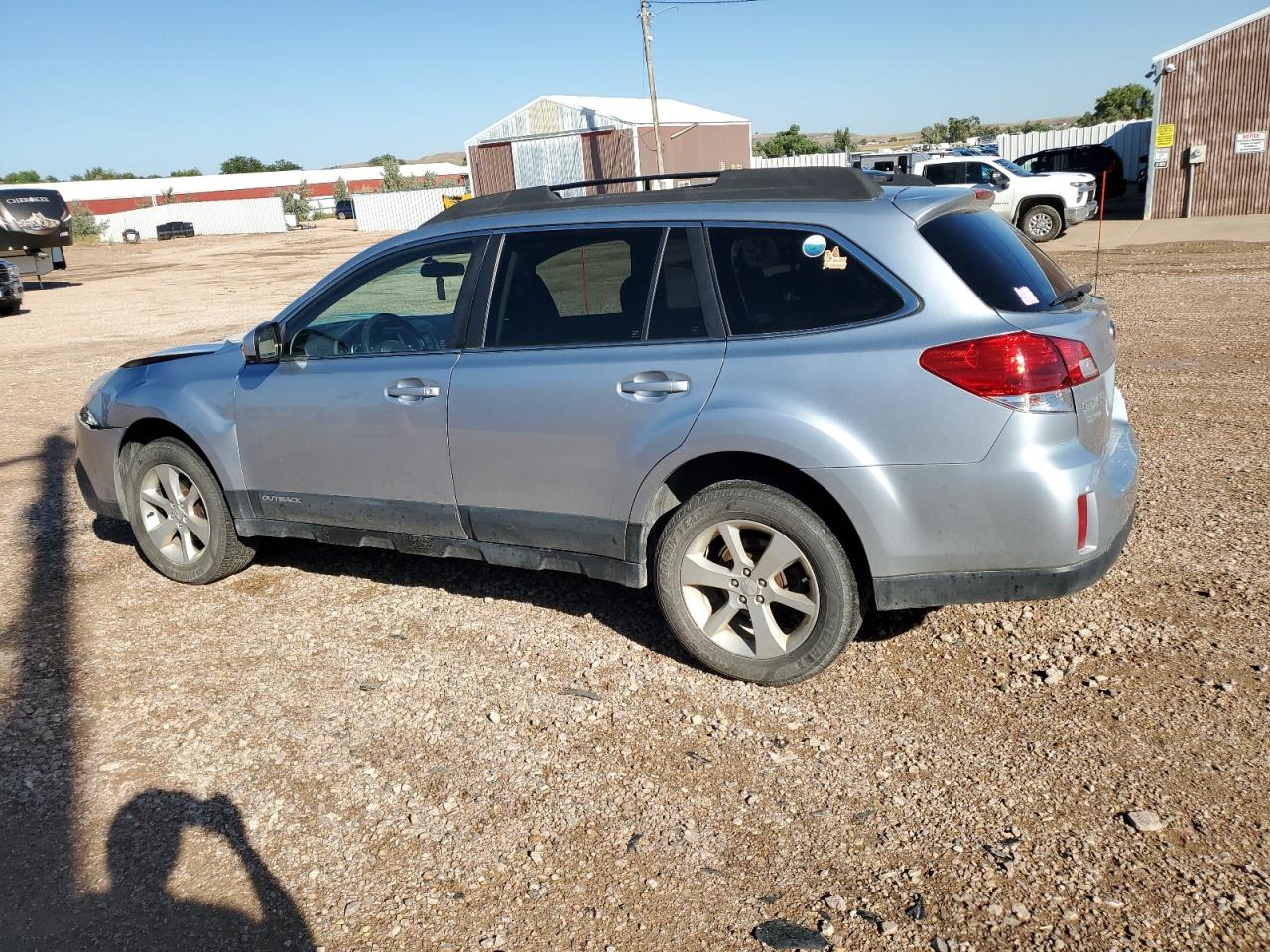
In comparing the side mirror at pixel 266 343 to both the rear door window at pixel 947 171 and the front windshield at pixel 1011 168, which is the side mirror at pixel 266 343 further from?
the front windshield at pixel 1011 168

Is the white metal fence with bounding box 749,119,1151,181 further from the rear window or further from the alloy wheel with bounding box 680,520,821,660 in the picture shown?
the alloy wheel with bounding box 680,520,821,660

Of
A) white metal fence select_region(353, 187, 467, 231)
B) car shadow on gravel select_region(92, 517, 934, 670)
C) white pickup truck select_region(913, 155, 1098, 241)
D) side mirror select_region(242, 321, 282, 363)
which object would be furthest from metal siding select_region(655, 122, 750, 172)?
side mirror select_region(242, 321, 282, 363)

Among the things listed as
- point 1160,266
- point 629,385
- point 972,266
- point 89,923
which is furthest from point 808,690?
point 1160,266

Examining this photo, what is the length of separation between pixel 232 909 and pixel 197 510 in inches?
116

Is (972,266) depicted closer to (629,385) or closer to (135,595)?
(629,385)

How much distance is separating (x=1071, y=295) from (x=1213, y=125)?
1019 inches

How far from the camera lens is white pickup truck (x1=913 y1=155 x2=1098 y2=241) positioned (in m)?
21.2

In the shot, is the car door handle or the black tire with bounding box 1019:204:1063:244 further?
the black tire with bounding box 1019:204:1063:244

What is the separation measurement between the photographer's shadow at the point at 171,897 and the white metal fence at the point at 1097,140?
38587mm

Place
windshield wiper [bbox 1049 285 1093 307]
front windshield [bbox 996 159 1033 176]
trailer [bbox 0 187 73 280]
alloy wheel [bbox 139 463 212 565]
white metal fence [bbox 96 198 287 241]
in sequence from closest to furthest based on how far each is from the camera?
1. windshield wiper [bbox 1049 285 1093 307]
2. alloy wheel [bbox 139 463 212 565]
3. front windshield [bbox 996 159 1033 176]
4. trailer [bbox 0 187 73 280]
5. white metal fence [bbox 96 198 287 241]

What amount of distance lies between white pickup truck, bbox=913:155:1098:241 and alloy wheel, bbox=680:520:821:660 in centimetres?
1915

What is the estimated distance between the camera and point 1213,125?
2541 cm

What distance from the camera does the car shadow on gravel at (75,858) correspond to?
287 centimetres

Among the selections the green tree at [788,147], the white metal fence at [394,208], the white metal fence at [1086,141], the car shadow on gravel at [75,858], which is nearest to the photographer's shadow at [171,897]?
the car shadow on gravel at [75,858]
